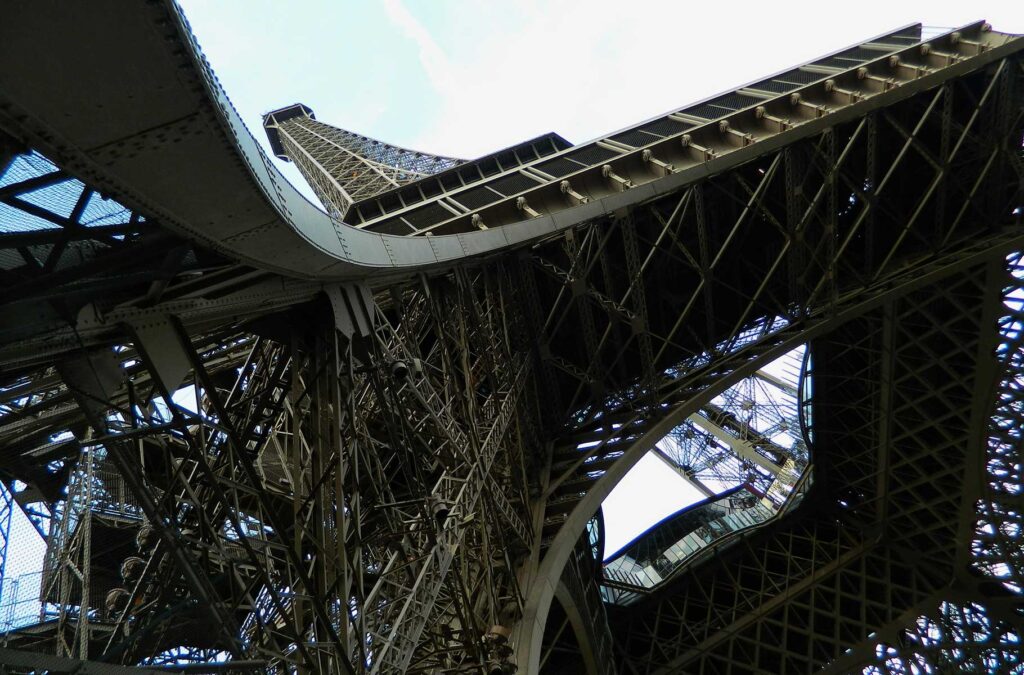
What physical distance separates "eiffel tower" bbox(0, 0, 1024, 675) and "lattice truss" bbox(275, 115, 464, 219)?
322 millimetres

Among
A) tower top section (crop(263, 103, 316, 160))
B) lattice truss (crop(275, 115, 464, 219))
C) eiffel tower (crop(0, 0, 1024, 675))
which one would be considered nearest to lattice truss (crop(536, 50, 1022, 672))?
eiffel tower (crop(0, 0, 1024, 675))

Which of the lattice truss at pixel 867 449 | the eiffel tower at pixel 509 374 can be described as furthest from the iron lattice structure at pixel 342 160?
the lattice truss at pixel 867 449

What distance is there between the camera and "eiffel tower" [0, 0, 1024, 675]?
15.0 ft

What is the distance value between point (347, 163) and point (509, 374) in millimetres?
21299

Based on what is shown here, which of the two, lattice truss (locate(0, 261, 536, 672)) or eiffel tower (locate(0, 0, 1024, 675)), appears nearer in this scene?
eiffel tower (locate(0, 0, 1024, 675))

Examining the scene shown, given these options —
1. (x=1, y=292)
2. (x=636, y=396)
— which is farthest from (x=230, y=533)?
(x=1, y=292)

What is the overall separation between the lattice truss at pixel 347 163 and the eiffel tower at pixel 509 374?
1.06ft

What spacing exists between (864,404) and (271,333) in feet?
68.7

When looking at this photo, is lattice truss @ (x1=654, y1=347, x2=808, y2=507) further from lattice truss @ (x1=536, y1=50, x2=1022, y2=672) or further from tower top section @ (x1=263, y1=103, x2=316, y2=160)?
tower top section @ (x1=263, y1=103, x2=316, y2=160)

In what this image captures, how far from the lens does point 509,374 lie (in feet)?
44.7

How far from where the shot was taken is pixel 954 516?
2341 centimetres

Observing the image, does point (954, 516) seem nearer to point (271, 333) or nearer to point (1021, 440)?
point (1021, 440)

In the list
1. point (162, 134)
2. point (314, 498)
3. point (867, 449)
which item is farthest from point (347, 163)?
point (162, 134)

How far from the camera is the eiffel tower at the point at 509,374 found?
180 inches
